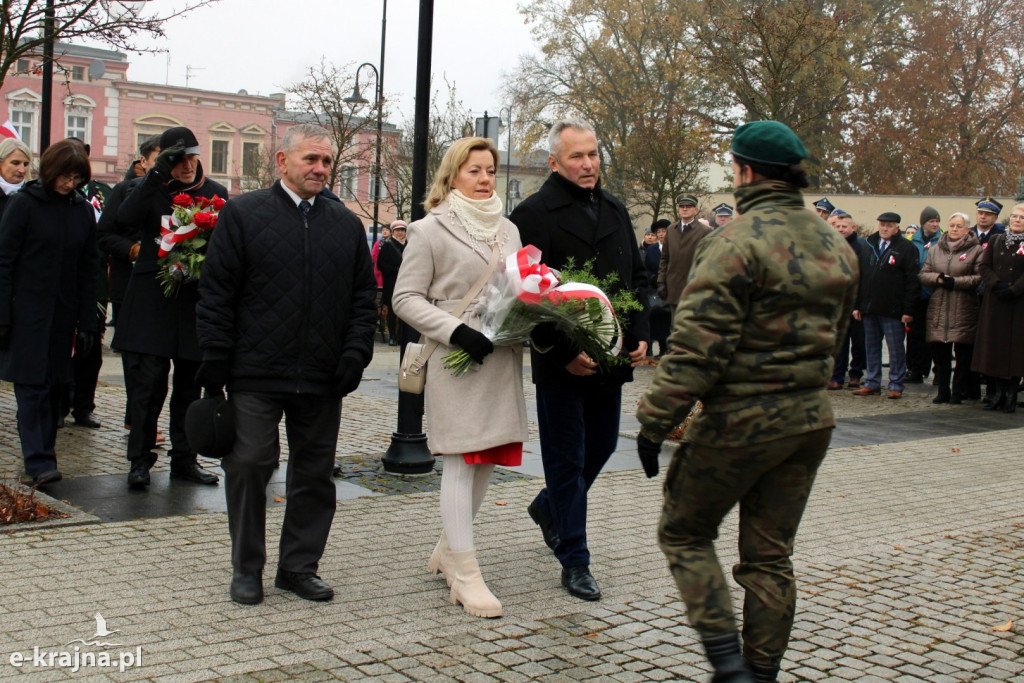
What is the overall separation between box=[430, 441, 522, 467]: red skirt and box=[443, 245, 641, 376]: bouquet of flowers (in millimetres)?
404

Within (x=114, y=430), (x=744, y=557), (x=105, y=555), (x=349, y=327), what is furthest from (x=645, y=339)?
(x=114, y=430)

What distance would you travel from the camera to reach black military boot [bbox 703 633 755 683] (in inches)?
158

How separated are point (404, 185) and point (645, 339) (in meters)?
26.0

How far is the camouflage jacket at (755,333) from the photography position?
12.9 feet

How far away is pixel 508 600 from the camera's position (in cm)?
545

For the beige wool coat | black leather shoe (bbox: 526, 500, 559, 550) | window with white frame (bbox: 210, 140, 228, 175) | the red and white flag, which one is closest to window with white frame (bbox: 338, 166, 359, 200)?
window with white frame (bbox: 210, 140, 228, 175)

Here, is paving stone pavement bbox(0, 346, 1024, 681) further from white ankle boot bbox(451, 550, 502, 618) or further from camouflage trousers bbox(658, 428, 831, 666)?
camouflage trousers bbox(658, 428, 831, 666)

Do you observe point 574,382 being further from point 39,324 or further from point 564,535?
point 39,324

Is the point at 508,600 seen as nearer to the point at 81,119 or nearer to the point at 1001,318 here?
the point at 1001,318

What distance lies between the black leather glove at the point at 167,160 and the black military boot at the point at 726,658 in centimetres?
460

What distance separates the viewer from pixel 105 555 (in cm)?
589

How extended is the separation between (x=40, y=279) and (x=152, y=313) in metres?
0.74

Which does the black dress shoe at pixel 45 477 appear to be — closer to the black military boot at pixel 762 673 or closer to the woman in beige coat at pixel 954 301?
the black military boot at pixel 762 673

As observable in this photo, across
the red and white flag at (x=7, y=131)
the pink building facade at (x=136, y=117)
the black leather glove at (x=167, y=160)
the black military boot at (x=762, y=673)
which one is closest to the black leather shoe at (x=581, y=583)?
the black military boot at (x=762, y=673)
